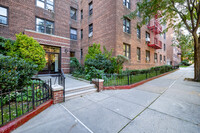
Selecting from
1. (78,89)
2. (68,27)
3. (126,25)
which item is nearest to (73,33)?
Answer: (68,27)

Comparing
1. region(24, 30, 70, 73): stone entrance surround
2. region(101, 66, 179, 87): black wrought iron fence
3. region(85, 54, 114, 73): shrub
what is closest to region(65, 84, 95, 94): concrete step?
region(101, 66, 179, 87): black wrought iron fence

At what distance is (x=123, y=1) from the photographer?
1119cm

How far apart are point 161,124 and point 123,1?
1308 centimetres

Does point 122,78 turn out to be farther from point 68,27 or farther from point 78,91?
Result: point 68,27

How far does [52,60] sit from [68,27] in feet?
15.2

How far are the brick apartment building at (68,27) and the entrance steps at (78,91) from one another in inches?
226

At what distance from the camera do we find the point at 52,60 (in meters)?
10.0

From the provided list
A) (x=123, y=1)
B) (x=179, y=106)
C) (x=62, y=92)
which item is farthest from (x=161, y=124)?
(x=123, y=1)

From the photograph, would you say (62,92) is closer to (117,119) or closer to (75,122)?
(75,122)

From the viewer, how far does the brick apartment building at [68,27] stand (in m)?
8.28

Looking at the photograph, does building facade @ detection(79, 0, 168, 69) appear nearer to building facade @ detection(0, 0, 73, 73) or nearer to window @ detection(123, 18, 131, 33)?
window @ detection(123, 18, 131, 33)

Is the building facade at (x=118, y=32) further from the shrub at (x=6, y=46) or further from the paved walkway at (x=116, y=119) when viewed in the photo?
the shrub at (x=6, y=46)

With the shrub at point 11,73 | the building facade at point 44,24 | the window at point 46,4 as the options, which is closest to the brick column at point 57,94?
the shrub at point 11,73

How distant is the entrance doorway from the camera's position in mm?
9648
